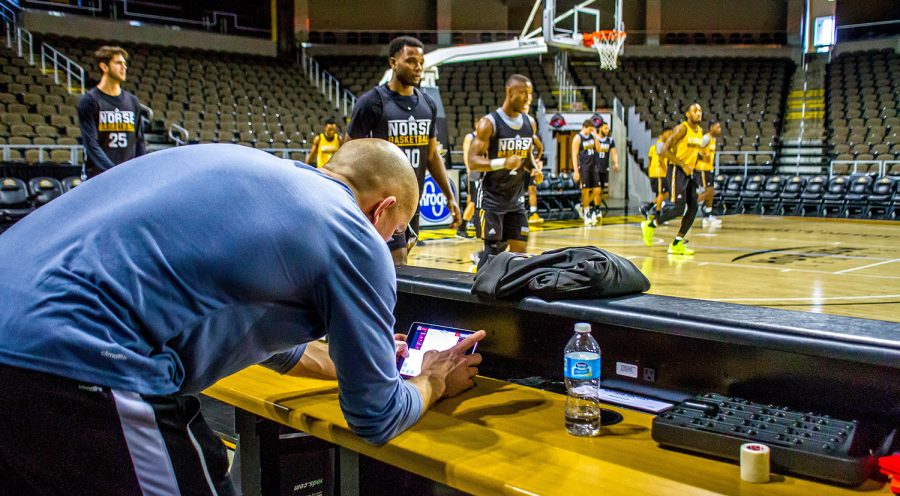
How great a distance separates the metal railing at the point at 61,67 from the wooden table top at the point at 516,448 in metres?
14.6

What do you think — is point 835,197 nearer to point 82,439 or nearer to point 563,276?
point 563,276

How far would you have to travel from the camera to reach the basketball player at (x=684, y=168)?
9.32m

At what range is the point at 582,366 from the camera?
6.41ft

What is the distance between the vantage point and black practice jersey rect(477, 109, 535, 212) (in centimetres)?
621

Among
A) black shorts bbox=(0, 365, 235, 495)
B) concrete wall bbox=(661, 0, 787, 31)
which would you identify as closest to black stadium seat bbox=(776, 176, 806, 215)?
concrete wall bbox=(661, 0, 787, 31)

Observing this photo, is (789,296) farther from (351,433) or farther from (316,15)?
(316,15)

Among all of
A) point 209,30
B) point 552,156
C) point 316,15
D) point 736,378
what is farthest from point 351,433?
point 316,15

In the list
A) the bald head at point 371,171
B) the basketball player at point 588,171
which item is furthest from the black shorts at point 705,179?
the bald head at point 371,171

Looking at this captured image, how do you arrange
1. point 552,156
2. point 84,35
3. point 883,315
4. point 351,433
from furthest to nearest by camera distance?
point 552,156
point 84,35
point 883,315
point 351,433

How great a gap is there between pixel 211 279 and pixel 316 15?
75.3 ft

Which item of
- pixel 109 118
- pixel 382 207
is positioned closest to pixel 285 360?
pixel 382 207

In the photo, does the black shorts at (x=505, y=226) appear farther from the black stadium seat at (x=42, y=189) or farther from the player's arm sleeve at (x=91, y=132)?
the black stadium seat at (x=42, y=189)

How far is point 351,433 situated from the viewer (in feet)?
6.21

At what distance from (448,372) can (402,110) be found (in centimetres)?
306
